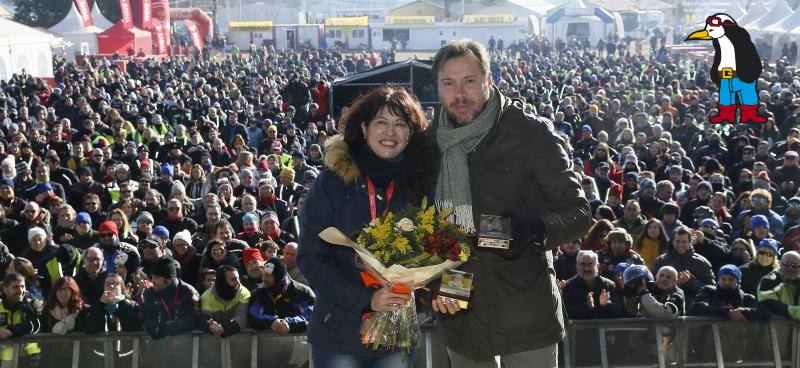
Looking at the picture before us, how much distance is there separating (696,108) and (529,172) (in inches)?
753

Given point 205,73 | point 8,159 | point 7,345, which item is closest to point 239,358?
point 7,345

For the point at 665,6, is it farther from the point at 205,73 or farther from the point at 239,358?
the point at 239,358

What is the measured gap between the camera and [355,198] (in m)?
3.08

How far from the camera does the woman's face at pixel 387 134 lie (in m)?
3.13

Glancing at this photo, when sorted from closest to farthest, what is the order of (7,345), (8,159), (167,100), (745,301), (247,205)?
1. (7,345)
2. (745,301)
3. (247,205)
4. (8,159)
5. (167,100)

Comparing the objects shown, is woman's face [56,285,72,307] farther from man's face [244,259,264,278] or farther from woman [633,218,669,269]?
woman [633,218,669,269]

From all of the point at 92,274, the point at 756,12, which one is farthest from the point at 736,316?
the point at 756,12

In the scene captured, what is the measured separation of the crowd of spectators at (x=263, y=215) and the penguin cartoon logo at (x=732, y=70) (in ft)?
1.68

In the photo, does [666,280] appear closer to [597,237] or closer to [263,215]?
[597,237]

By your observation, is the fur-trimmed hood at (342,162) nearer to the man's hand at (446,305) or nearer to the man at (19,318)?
the man's hand at (446,305)

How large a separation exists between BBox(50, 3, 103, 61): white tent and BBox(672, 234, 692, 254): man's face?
4226 cm

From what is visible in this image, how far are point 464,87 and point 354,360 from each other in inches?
35.5

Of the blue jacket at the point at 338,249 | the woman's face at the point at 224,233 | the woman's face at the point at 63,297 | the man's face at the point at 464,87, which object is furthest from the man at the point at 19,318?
the man's face at the point at 464,87

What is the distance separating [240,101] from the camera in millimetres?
24047
